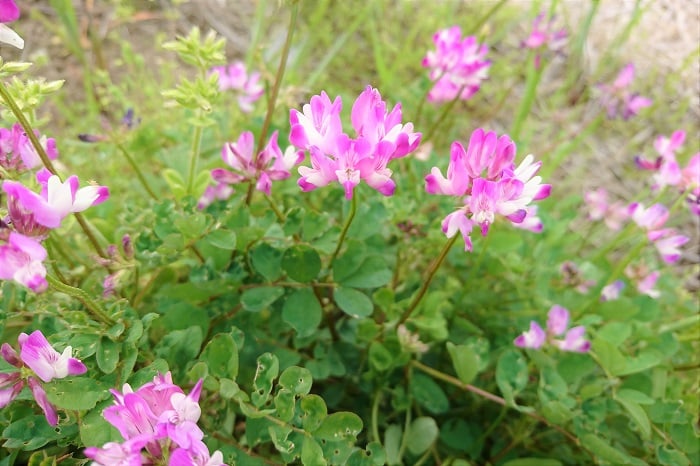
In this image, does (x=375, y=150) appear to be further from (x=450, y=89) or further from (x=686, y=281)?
(x=686, y=281)

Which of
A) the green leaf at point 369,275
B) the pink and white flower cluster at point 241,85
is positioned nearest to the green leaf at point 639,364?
the green leaf at point 369,275

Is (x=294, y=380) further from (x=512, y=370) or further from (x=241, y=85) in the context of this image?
(x=241, y=85)

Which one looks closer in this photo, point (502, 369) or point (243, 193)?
point (502, 369)

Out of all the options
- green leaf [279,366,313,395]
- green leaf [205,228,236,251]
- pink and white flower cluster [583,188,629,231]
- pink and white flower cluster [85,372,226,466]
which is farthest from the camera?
pink and white flower cluster [583,188,629,231]

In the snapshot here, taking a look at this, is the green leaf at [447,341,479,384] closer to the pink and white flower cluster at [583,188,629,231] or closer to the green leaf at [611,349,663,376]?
the green leaf at [611,349,663,376]

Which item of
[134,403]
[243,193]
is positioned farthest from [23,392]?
[243,193]

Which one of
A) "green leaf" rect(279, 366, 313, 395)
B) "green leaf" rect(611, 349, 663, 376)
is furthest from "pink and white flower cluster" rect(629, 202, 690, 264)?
"green leaf" rect(279, 366, 313, 395)
